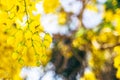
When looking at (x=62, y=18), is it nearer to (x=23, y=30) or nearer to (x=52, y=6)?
(x=52, y=6)

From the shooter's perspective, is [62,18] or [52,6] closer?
[52,6]

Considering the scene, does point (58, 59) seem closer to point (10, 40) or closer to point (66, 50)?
point (66, 50)

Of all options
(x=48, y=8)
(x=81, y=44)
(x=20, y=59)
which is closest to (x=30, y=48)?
(x=20, y=59)

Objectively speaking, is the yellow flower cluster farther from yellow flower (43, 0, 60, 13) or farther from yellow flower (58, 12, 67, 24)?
yellow flower (58, 12, 67, 24)

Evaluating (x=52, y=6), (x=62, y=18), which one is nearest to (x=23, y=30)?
(x=52, y=6)

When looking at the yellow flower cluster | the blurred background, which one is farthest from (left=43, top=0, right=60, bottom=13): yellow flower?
the yellow flower cluster

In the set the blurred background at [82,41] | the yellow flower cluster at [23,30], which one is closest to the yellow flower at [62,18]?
the blurred background at [82,41]

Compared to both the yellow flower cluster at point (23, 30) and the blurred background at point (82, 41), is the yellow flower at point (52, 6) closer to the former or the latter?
the blurred background at point (82, 41)

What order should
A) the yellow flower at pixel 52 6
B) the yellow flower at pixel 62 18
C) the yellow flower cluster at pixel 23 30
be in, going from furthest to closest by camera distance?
the yellow flower at pixel 62 18 → the yellow flower at pixel 52 6 → the yellow flower cluster at pixel 23 30

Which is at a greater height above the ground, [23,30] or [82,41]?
[82,41]

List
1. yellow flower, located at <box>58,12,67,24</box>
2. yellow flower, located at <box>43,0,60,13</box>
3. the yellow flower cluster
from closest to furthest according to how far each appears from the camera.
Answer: the yellow flower cluster < yellow flower, located at <box>43,0,60,13</box> < yellow flower, located at <box>58,12,67,24</box>

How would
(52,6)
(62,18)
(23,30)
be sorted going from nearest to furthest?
(23,30) → (52,6) → (62,18)
